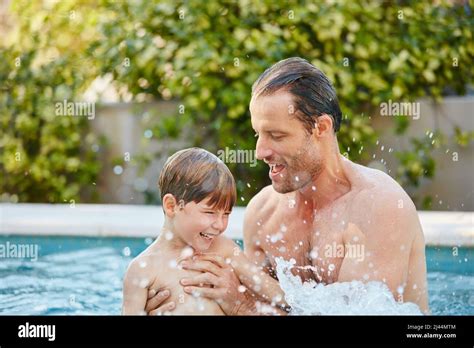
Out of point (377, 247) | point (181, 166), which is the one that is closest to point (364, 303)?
point (377, 247)

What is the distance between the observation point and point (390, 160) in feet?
18.0

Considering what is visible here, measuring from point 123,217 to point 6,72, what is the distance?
5.89 ft

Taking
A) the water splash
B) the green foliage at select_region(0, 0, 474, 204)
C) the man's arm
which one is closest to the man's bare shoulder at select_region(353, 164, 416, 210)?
the man's arm

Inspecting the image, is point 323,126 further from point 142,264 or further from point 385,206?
point 142,264

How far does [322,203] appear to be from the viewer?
9.41 ft

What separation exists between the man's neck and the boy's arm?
0.63m

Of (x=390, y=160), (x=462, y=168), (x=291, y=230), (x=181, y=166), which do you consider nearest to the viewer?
(x=181, y=166)

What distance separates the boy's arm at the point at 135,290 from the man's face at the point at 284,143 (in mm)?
519

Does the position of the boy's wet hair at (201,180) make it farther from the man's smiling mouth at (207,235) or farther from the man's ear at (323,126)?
the man's ear at (323,126)

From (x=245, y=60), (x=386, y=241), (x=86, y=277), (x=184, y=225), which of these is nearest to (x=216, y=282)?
(x=184, y=225)

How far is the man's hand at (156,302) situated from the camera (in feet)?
8.66

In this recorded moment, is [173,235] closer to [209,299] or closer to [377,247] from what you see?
[209,299]

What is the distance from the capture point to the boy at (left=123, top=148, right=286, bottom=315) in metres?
2.60

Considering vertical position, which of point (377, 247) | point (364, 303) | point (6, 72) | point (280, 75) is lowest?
point (364, 303)
